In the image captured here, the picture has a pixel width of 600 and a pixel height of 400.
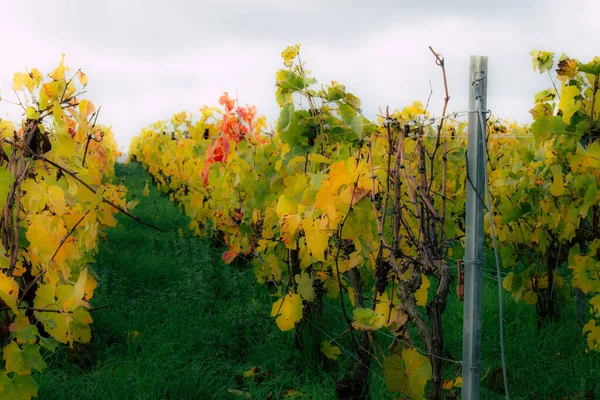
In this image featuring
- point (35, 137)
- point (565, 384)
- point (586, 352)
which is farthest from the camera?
point (586, 352)

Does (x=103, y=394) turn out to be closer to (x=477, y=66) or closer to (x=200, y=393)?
(x=200, y=393)

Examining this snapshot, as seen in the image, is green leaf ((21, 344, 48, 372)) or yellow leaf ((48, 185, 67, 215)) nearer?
green leaf ((21, 344, 48, 372))

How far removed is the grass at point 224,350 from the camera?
2.83 meters

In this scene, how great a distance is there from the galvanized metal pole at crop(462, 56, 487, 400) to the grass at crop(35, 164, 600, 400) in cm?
81

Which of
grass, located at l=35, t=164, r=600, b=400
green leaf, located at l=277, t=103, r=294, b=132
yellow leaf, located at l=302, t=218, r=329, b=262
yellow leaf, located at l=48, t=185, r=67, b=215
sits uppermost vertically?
green leaf, located at l=277, t=103, r=294, b=132

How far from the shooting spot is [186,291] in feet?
13.9

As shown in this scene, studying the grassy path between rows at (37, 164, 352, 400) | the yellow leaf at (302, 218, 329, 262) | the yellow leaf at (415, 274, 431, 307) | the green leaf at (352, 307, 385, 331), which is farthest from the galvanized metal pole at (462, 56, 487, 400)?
the grassy path between rows at (37, 164, 352, 400)

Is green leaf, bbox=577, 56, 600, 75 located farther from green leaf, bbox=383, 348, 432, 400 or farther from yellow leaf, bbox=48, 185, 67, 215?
yellow leaf, bbox=48, 185, 67, 215

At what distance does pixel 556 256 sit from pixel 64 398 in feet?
9.97

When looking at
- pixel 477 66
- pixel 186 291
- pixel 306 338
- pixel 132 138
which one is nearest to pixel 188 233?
pixel 186 291

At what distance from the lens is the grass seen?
283cm

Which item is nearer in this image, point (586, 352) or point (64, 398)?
point (64, 398)

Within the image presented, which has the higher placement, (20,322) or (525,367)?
(20,322)

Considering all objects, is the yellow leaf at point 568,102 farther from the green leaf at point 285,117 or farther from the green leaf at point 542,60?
the green leaf at point 285,117
